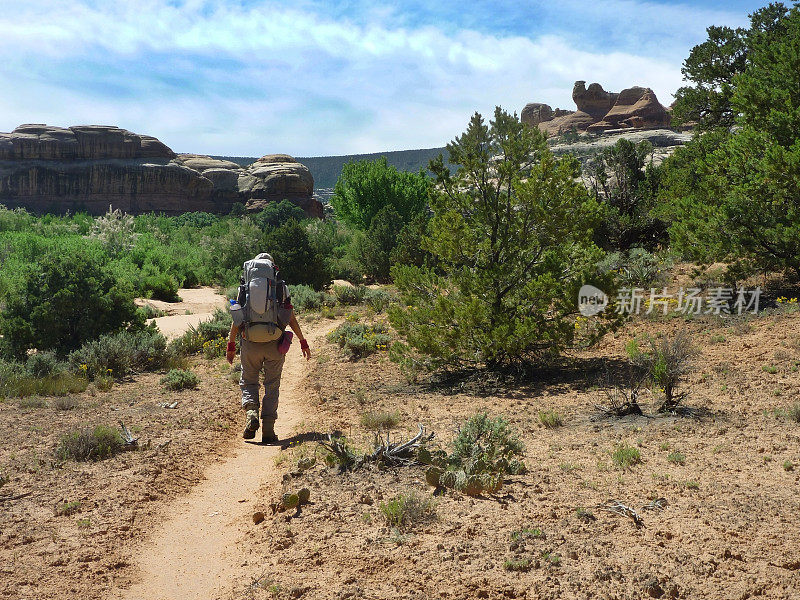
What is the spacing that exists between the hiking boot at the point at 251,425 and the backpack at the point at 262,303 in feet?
2.86

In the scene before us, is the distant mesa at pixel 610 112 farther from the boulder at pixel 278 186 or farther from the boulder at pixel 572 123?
the boulder at pixel 278 186

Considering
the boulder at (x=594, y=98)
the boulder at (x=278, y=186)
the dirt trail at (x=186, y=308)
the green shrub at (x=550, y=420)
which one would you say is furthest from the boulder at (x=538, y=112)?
the green shrub at (x=550, y=420)

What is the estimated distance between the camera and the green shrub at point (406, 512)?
13.4 feet

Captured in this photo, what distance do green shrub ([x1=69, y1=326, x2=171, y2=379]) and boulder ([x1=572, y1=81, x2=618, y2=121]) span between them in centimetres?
10143

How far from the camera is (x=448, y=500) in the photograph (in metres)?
4.46

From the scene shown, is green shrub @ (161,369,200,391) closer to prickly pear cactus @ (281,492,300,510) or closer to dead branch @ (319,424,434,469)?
dead branch @ (319,424,434,469)

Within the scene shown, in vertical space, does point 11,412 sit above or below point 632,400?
below

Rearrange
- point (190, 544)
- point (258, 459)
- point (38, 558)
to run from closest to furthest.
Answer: point (38, 558) → point (190, 544) → point (258, 459)

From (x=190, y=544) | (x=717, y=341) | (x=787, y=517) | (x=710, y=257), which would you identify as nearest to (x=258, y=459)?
(x=190, y=544)

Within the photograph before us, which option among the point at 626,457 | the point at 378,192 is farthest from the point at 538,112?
the point at 626,457

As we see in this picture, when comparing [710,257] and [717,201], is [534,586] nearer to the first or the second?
[710,257]

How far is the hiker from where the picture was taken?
660 cm

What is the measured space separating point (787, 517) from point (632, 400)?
2801 millimetres

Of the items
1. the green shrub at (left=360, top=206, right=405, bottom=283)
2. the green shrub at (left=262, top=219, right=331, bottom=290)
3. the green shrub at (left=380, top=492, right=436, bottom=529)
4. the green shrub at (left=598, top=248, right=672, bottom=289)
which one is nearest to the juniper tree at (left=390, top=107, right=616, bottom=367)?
the green shrub at (left=380, top=492, right=436, bottom=529)
